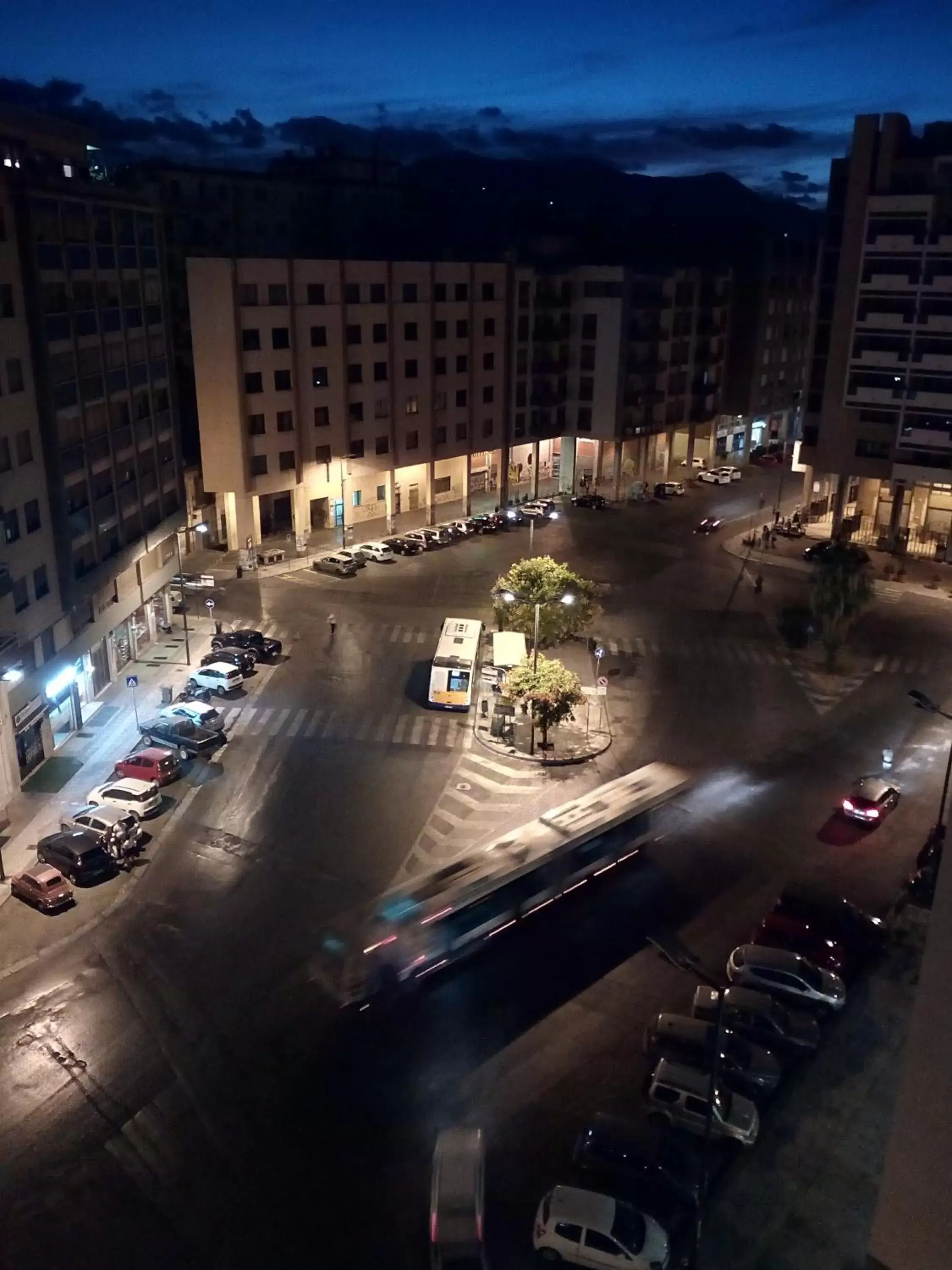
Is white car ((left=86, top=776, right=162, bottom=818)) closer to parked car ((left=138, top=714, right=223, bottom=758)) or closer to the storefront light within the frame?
parked car ((left=138, top=714, right=223, bottom=758))

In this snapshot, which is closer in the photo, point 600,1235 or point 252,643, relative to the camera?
point 600,1235

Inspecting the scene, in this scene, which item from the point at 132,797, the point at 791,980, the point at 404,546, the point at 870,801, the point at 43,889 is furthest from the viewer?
the point at 404,546

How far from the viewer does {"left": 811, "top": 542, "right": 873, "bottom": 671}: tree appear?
45.3 m

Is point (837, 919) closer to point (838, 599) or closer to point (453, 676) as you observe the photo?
point (453, 676)

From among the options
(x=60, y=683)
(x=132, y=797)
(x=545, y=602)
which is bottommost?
(x=132, y=797)

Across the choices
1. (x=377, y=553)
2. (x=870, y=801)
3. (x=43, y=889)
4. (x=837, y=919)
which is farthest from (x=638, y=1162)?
(x=377, y=553)

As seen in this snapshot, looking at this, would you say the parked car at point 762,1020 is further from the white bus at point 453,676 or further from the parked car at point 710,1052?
the white bus at point 453,676

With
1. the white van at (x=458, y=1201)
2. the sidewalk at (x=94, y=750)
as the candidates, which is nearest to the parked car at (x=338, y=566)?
the sidewalk at (x=94, y=750)

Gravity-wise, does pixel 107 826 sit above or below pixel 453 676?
below

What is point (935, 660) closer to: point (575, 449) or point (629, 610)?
point (629, 610)

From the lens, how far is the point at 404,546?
215ft

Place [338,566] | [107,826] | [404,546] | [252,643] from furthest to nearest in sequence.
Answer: [404,546] → [338,566] → [252,643] → [107,826]

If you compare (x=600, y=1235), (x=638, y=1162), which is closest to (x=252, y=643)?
(x=638, y=1162)

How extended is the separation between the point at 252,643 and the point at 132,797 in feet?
48.2
